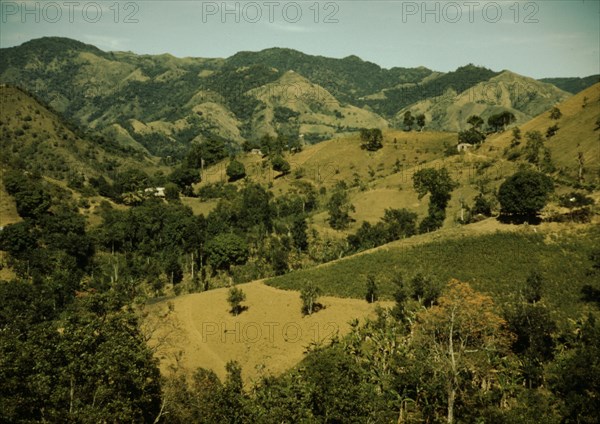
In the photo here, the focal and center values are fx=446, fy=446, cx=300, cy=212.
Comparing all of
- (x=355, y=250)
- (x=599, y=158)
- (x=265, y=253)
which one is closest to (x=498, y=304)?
(x=355, y=250)

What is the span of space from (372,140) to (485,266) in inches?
3406

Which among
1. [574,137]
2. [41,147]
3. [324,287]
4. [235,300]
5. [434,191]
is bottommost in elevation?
[324,287]

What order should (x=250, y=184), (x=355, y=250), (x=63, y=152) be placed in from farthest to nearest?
(x=63, y=152) → (x=250, y=184) → (x=355, y=250)

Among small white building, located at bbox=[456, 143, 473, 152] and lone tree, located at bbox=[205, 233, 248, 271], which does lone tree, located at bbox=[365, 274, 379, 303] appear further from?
small white building, located at bbox=[456, 143, 473, 152]

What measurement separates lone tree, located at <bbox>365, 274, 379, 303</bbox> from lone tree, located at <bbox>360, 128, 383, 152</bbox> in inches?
3454

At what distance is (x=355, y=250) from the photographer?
79812 mm

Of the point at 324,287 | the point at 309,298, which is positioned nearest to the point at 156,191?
the point at 324,287

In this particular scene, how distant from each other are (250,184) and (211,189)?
11618mm

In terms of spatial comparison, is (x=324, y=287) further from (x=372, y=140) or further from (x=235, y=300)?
(x=372, y=140)

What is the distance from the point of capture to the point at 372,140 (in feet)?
463

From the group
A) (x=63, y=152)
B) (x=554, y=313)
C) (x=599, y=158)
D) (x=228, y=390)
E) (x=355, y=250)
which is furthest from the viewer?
(x=63, y=152)

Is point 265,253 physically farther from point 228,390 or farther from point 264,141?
point 264,141

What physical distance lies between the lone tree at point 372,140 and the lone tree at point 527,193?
75.8 m

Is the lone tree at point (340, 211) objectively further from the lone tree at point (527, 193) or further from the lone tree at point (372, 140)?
the lone tree at point (372, 140)
